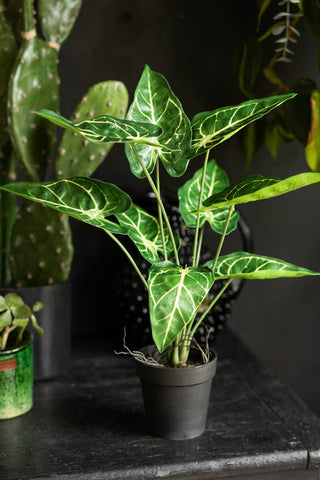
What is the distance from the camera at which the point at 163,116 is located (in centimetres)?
89

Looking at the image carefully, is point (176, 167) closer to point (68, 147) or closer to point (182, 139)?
point (182, 139)

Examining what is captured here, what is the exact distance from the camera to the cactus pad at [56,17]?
3.75 ft

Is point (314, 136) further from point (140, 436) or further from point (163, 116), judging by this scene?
point (140, 436)

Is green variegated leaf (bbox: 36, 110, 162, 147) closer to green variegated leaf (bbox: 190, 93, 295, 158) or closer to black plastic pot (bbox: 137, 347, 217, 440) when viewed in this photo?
green variegated leaf (bbox: 190, 93, 295, 158)

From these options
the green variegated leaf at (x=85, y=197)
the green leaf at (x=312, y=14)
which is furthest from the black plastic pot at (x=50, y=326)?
the green leaf at (x=312, y=14)

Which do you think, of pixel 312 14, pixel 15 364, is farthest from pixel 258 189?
pixel 15 364

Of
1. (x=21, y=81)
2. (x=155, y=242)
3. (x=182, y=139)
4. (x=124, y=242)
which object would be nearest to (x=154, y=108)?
(x=182, y=139)

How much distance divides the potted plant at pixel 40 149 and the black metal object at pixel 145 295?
14 centimetres

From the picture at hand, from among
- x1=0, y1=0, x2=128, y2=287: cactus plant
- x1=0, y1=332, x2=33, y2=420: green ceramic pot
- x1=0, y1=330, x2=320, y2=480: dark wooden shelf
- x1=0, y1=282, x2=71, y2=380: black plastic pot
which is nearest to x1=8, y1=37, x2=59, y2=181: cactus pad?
x1=0, y1=0, x2=128, y2=287: cactus plant

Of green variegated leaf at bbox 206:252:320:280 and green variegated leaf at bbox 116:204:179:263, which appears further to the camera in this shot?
green variegated leaf at bbox 116:204:179:263

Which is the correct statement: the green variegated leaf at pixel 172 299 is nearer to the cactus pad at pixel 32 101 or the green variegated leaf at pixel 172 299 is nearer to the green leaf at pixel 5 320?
the green leaf at pixel 5 320

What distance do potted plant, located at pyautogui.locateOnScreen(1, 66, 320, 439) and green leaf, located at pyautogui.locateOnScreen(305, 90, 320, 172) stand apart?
0.24 m

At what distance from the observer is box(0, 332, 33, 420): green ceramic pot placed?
40.9 inches

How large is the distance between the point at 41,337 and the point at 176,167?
542 mm
